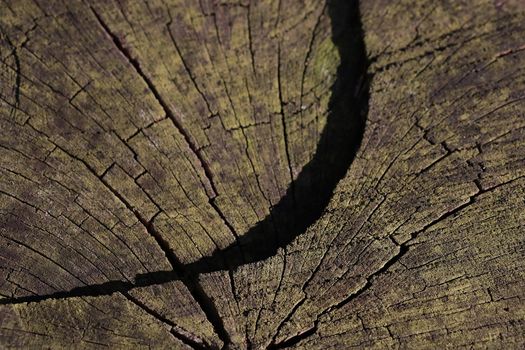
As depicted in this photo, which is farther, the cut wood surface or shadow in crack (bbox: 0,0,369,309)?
shadow in crack (bbox: 0,0,369,309)

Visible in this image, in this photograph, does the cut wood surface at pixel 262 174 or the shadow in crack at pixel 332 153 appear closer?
the cut wood surface at pixel 262 174

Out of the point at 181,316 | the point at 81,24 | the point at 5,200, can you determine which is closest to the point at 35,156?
the point at 5,200

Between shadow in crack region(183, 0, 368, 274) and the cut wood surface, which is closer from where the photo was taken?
the cut wood surface

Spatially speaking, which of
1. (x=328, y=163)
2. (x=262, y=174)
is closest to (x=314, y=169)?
(x=328, y=163)

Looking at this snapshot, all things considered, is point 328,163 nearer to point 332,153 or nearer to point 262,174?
point 332,153
